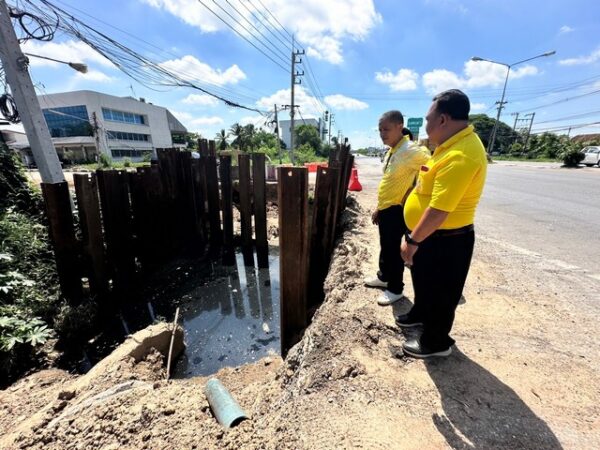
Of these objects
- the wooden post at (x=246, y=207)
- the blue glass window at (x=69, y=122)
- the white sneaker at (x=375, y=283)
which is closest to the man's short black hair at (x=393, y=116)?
the white sneaker at (x=375, y=283)

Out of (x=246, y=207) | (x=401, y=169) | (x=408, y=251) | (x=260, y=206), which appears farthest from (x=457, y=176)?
(x=246, y=207)

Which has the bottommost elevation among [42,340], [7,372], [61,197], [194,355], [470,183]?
[194,355]

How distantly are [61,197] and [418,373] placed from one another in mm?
4829

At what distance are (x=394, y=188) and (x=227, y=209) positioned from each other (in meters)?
4.74

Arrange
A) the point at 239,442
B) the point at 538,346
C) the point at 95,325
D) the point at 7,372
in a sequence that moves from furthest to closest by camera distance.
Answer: the point at 95,325 → the point at 7,372 → the point at 538,346 → the point at 239,442

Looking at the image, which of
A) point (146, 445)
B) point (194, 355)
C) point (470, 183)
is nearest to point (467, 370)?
point (470, 183)

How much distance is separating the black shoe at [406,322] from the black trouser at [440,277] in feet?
1.09

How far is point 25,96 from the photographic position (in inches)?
213

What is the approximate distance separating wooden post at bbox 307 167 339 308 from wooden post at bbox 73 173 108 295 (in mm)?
3319

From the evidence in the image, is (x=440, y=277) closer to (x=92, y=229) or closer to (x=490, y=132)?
(x=92, y=229)

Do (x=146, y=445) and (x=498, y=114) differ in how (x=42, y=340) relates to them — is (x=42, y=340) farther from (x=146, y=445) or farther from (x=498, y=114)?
(x=498, y=114)

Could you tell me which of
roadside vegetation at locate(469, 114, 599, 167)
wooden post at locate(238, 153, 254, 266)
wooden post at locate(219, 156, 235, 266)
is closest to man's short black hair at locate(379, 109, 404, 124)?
roadside vegetation at locate(469, 114, 599, 167)

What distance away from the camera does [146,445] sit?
1822 millimetres

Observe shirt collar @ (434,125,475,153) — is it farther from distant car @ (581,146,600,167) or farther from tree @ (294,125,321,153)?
tree @ (294,125,321,153)
